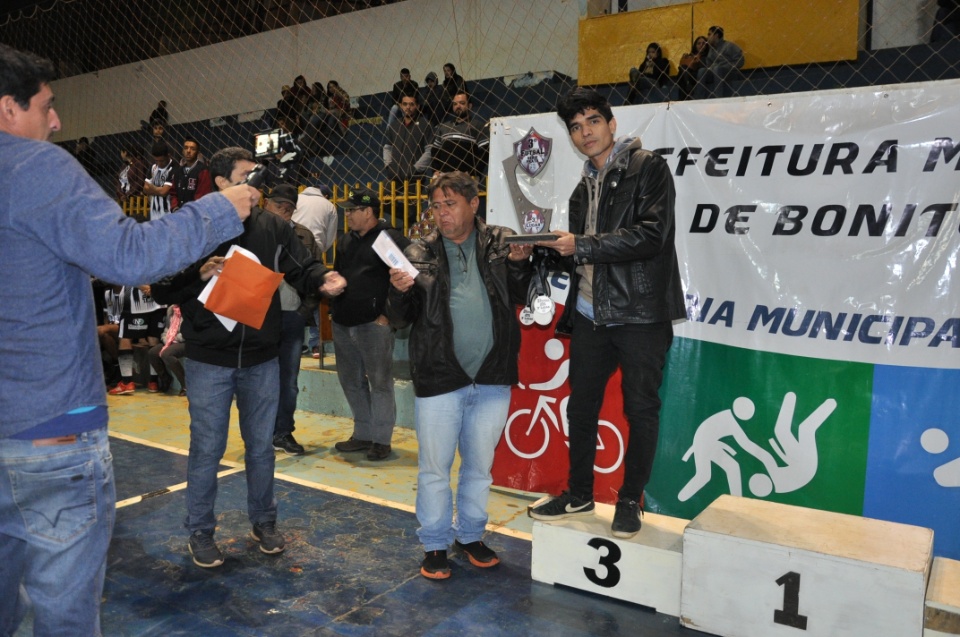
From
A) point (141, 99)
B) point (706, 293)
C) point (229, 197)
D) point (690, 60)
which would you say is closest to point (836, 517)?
point (706, 293)

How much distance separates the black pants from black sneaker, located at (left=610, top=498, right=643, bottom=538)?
3cm

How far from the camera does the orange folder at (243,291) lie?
10.4 feet

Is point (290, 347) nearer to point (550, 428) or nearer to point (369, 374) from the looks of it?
point (369, 374)

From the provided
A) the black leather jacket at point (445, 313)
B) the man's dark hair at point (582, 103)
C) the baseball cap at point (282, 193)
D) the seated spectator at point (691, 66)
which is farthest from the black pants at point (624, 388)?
the seated spectator at point (691, 66)

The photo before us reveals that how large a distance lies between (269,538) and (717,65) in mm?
6464

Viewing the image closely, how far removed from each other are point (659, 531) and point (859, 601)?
840 mm

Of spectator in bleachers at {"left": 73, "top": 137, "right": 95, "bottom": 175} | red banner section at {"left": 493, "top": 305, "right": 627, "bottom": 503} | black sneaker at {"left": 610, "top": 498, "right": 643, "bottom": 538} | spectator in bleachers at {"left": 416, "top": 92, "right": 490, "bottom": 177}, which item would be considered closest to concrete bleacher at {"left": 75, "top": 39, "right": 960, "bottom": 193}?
spectator in bleachers at {"left": 73, "top": 137, "right": 95, "bottom": 175}

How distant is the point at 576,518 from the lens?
3.38 m

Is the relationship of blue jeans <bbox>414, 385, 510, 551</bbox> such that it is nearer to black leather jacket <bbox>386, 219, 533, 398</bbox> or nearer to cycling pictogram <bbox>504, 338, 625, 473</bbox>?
black leather jacket <bbox>386, 219, 533, 398</bbox>

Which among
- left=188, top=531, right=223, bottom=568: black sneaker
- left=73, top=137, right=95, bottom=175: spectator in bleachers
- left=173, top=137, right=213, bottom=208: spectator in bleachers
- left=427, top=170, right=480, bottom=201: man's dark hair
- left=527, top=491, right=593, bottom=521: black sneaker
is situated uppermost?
left=73, top=137, right=95, bottom=175: spectator in bleachers

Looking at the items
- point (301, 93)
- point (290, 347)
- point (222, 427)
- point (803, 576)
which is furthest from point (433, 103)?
point (803, 576)

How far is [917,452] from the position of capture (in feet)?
11.6

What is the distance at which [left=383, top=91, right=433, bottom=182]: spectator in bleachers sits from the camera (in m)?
8.27

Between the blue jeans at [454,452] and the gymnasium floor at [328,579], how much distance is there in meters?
0.23
